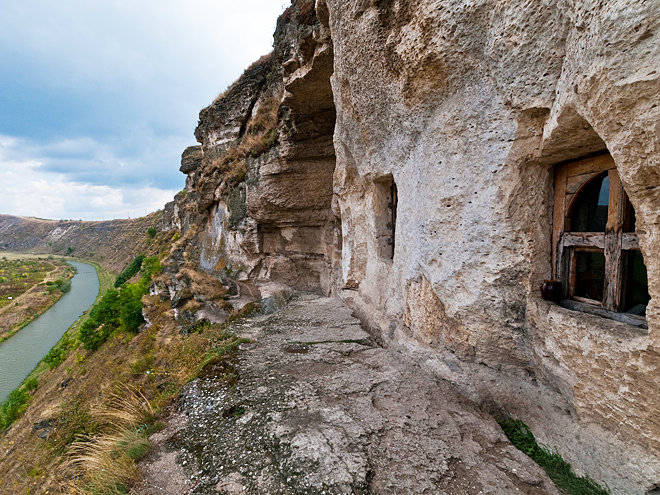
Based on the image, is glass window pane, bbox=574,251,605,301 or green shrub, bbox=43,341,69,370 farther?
green shrub, bbox=43,341,69,370

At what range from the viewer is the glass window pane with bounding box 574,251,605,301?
99.2 inches

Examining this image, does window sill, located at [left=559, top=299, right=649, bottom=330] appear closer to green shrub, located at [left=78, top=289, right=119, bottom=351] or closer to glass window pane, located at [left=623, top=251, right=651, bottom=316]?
glass window pane, located at [left=623, top=251, right=651, bottom=316]

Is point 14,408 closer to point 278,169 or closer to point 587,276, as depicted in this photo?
point 278,169

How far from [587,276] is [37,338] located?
32190mm

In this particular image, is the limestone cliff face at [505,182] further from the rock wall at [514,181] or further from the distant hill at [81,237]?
the distant hill at [81,237]

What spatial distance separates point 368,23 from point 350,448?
419cm

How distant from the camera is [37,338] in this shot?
2347 cm

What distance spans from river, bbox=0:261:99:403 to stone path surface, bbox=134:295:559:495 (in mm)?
20687

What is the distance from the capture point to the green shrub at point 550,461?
196cm

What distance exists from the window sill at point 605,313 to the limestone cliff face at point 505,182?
0.44 feet

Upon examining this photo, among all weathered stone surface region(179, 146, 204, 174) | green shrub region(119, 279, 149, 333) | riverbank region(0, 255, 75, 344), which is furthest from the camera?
riverbank region(0, 255, 75, 344)

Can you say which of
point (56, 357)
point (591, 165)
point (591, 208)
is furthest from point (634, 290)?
point (56, 357)

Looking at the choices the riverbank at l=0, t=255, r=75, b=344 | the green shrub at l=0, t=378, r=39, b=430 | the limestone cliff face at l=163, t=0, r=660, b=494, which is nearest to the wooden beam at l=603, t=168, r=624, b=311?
the limestone cliff face at l=163, t=0, r=660, b=494

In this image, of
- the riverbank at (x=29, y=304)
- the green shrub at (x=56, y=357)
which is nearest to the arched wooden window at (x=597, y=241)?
the green shrub at (x=56, y=357)
